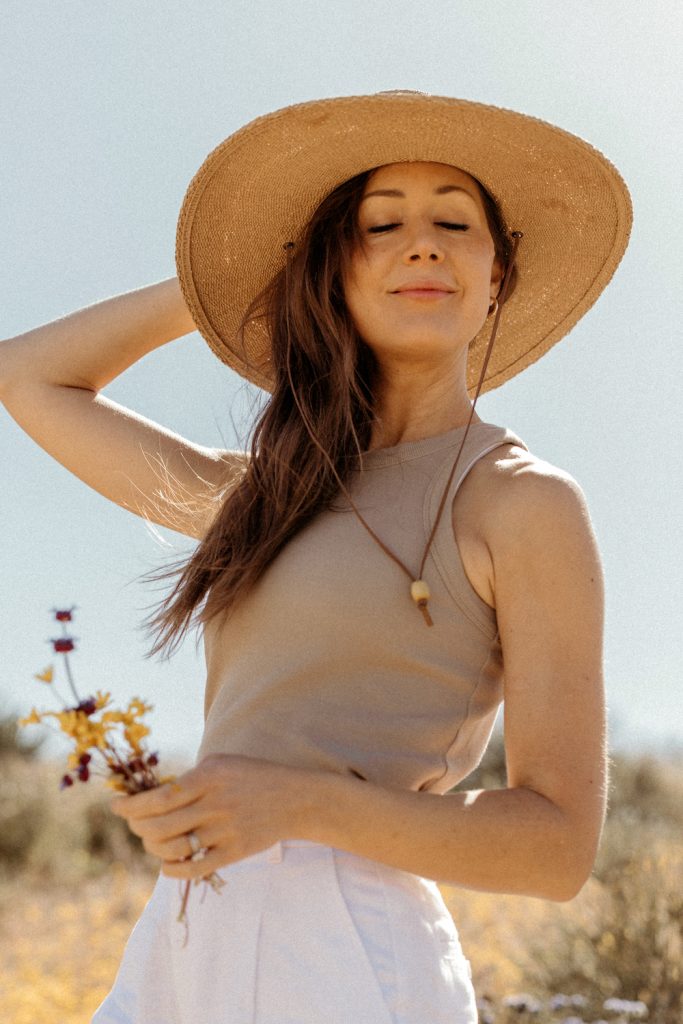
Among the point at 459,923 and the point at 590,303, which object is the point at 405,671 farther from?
the point at 459,923

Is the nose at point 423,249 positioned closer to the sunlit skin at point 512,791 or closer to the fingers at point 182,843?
the sunlit skin at point 512,791

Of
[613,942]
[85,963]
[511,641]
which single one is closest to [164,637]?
[511,641]

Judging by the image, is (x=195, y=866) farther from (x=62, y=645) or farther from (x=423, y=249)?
(x=423, y=249)

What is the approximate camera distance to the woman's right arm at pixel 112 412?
2.85 metres

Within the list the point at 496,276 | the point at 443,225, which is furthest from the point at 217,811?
the point at 496,276

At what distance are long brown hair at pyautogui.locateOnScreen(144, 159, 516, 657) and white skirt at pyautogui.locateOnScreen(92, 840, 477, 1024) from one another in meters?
0.52

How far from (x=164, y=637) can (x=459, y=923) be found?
6.10 metres

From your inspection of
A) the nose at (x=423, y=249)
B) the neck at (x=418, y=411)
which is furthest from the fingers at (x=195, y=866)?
the nose at (x=423, y=249)

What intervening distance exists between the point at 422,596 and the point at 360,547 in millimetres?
180

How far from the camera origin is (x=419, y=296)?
2439mm

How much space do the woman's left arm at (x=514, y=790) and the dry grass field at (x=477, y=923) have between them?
2.17m

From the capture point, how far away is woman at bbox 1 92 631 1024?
186 cm

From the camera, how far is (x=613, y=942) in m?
6.02

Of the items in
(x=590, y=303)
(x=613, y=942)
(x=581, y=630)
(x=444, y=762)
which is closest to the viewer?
(x=581, y=630)
